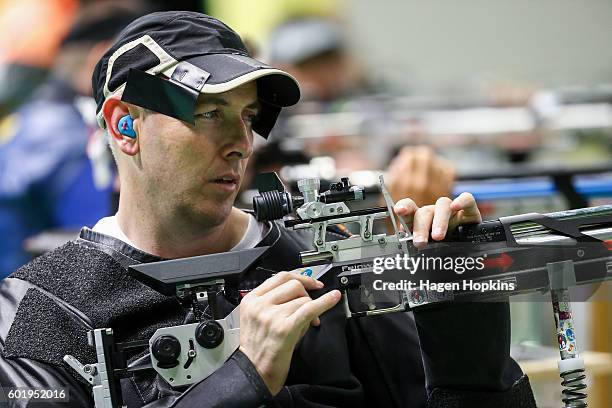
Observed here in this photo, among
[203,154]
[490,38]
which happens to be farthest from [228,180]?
[490,38]

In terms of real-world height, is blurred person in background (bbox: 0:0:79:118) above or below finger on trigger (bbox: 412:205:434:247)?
above

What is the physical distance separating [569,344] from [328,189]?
519mm

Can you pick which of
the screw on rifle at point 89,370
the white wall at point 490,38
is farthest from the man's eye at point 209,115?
the white wall at point 490,38

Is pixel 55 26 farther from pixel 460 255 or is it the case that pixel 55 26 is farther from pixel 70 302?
pixel 460 255

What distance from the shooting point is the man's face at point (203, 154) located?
2074 millimetres

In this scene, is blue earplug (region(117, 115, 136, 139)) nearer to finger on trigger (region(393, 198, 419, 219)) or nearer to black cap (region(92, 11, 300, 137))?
black cap (region(92, 11, 300, 137))

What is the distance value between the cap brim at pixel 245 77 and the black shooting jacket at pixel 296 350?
311mm

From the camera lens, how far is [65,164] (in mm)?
4754

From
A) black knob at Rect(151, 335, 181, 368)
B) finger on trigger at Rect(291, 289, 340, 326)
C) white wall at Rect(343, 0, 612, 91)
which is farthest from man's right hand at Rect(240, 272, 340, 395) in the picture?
white wall at Rect(343, 0, 612, 91)

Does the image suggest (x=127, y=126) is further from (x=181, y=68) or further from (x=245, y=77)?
(x=245, y=77)

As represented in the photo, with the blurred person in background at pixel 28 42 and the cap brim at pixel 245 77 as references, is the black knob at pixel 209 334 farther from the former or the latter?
the blurred person in background at pixel 28 42

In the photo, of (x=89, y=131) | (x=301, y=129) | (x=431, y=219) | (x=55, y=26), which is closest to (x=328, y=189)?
(x=431, y=219)

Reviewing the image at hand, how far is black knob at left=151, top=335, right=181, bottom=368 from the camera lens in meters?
1.89

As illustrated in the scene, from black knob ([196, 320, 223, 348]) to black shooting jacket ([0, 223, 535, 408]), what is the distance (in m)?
0.12
